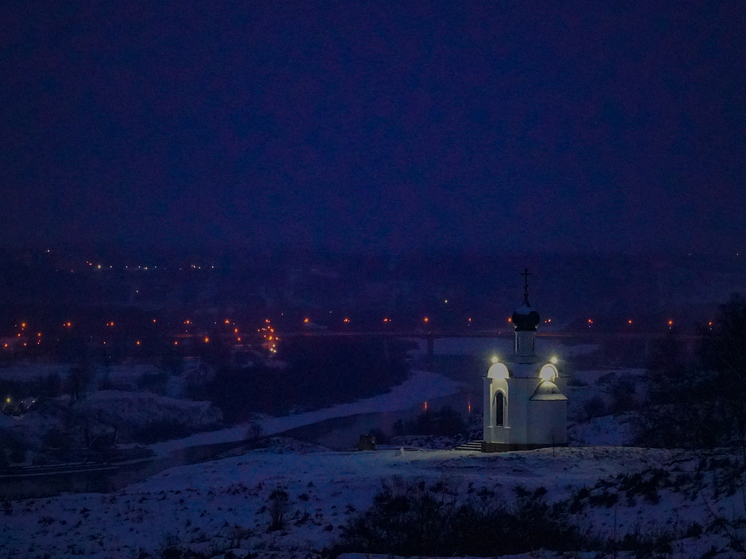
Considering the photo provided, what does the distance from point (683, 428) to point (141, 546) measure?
631 inches

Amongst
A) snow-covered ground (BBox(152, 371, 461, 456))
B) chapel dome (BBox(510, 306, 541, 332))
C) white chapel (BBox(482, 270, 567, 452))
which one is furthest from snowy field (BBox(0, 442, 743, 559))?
snow-covered ground (BBox(152, 371, 461, 456))

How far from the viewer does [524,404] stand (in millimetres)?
25391

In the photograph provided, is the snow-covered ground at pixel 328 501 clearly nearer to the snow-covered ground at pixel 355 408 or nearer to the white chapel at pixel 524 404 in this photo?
the white chapel at pixel 524 404

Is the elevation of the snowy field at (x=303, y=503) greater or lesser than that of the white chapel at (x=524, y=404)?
lesser

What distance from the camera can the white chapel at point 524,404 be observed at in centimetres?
2512

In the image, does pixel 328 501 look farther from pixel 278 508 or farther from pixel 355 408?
pixel 355 408

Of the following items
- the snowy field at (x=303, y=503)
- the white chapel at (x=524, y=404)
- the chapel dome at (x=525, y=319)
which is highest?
the chapel dome at (x=525, y=319)

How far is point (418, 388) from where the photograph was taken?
2630 inches

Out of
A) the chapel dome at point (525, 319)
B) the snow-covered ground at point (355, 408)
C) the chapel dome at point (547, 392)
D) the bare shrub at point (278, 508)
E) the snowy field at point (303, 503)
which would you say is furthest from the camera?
the snow-covered ground at point (355, 408)

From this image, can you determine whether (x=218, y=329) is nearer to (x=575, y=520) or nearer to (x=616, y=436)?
(x=616, y=436)

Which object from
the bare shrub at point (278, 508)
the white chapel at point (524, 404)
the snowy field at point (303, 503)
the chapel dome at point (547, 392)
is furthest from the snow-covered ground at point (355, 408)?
the bare shrub at point (278, 508)

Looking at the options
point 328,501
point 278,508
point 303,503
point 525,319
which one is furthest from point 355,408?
point 278,508

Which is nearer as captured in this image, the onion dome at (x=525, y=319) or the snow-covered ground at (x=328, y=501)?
the snow-covered ground at (x=328, y=501)

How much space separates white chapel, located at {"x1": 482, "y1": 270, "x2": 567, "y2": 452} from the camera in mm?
25125
